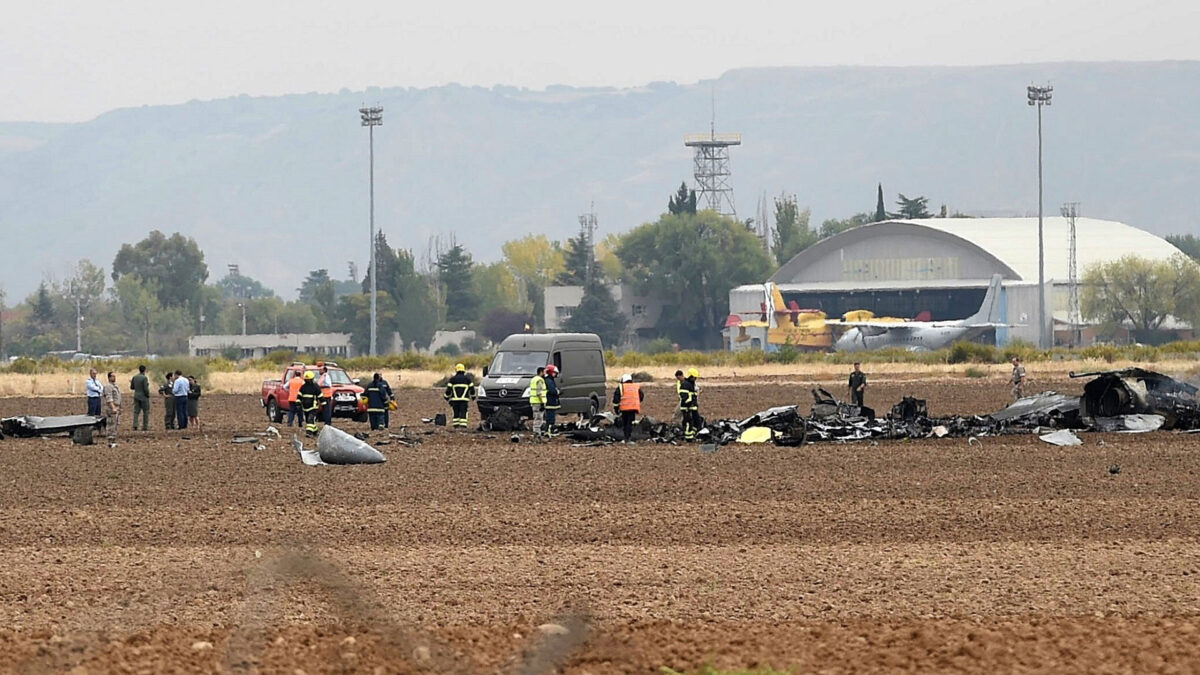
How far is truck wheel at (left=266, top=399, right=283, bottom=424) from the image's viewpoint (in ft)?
134

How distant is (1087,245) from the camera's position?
489 feet

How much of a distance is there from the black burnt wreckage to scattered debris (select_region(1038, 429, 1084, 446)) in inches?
33.7

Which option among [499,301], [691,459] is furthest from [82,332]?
[691,459]

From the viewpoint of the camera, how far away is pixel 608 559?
1638 centimetres

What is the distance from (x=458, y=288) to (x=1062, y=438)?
141m

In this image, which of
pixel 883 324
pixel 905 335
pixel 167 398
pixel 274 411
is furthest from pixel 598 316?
pixel 167 398

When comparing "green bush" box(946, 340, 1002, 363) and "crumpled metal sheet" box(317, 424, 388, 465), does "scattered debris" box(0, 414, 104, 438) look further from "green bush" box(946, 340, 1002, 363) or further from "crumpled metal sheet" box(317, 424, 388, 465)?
"green bush" box(946, 340, 1002, 363)

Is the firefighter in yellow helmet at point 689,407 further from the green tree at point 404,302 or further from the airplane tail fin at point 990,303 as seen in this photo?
the green tree at point 404,302

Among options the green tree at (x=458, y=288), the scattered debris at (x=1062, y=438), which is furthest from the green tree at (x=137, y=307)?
the scattered debris at (x=1062, y=438)

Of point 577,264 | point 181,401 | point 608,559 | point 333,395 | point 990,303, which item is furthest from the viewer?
point 577,264

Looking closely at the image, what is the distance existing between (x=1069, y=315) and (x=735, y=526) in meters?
117

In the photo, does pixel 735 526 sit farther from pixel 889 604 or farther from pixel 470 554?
pixel 889 604

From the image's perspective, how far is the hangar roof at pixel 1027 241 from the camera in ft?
448

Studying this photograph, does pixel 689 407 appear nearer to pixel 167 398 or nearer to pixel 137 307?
pixel 167 398
